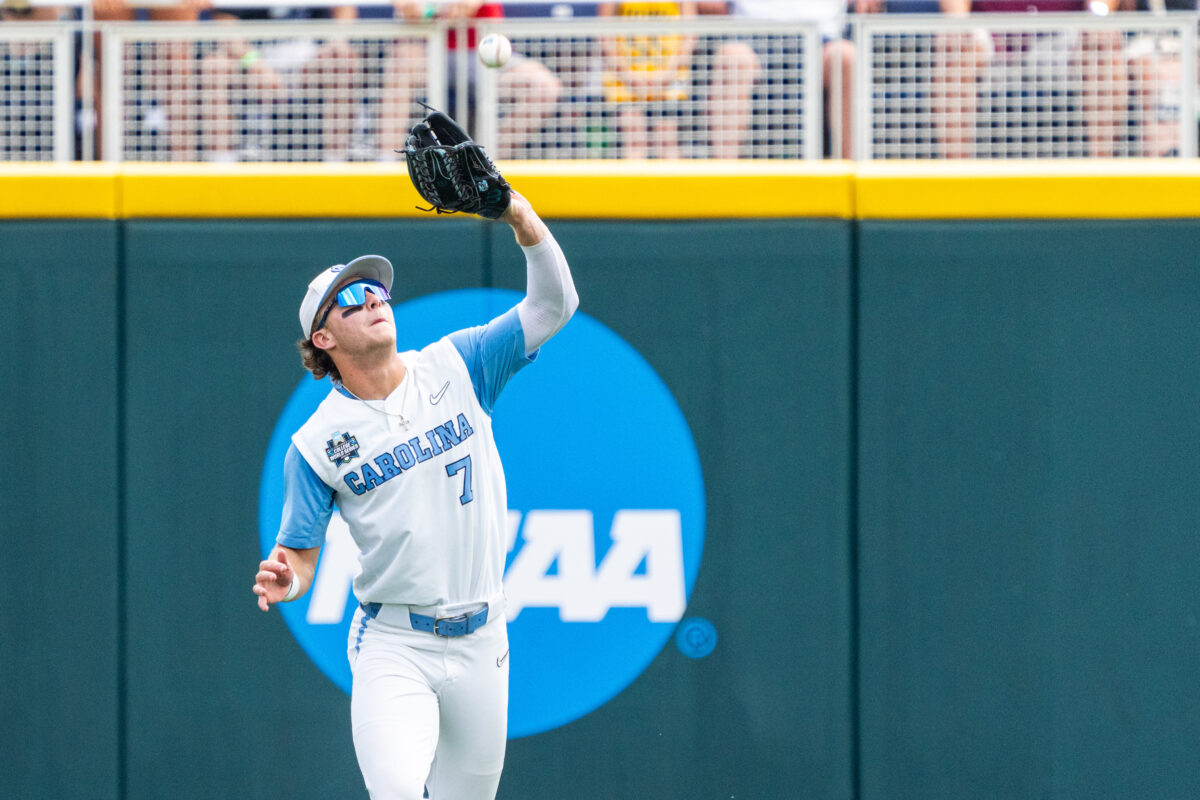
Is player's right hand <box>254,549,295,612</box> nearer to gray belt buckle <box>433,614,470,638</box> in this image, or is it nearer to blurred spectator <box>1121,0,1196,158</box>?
gray belt buckle <box>433,614,470,638</box>

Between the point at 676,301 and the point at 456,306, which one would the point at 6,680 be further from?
the point at 676,301

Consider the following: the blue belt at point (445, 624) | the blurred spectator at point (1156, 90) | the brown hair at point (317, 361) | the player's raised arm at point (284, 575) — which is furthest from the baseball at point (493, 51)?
the blurred spectator at point (1156, 90)

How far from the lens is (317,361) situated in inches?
128

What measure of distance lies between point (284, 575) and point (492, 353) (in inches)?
30.1

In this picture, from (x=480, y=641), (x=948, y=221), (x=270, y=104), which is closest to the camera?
(x=480, y=641)

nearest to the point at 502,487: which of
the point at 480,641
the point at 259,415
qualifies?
the point at 480,641

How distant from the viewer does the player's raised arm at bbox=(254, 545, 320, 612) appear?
2.90 m

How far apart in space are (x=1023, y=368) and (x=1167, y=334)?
0.44 m

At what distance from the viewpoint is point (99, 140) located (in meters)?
4.28

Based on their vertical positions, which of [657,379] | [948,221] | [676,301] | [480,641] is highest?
[948,221]

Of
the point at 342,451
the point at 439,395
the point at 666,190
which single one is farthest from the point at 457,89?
the point at 342,451

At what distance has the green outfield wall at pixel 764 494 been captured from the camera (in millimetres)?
3785

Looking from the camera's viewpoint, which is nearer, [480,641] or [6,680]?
[480,641]

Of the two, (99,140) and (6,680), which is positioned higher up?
(99,140)
